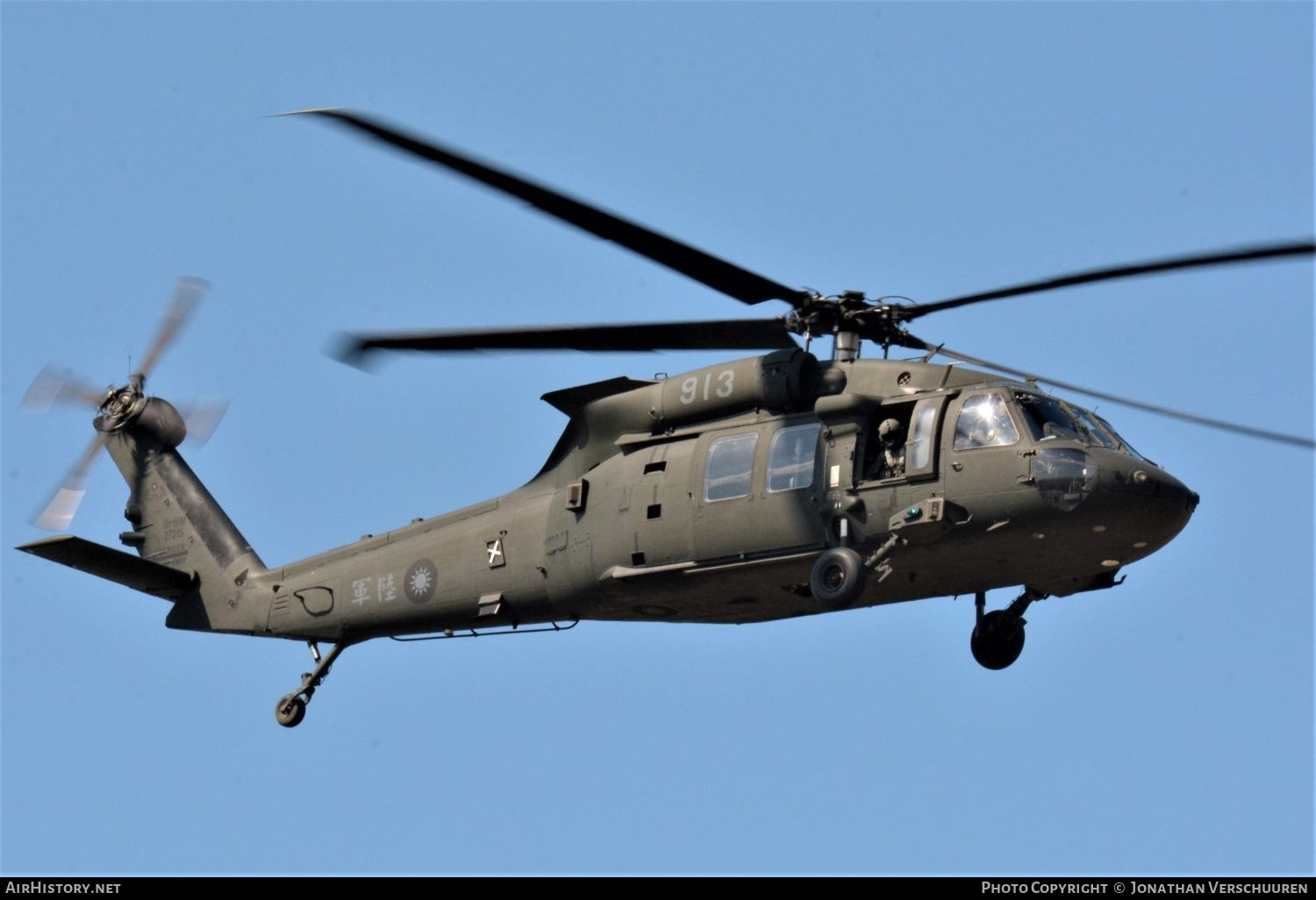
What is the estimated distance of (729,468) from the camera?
20531 mm

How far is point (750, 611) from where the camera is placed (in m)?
21.3

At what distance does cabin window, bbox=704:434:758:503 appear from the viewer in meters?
20.4

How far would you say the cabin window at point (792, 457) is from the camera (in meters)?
20.0

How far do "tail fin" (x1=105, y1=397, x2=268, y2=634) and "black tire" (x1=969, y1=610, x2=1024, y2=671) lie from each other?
31.3 feet

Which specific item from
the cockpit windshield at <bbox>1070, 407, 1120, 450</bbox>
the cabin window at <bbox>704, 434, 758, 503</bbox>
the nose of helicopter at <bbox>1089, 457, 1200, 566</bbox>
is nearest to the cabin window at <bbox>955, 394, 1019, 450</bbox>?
the cockpit windshield at <bbox>1070, 407, 1120, 450</bbox>

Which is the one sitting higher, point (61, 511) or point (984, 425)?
point (61, 511)

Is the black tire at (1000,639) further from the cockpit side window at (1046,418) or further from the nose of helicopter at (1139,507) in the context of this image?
the cockpit side window at (1046,418)

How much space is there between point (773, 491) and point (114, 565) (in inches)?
384

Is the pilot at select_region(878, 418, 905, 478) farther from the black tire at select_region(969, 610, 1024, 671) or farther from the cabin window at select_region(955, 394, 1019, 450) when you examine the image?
the black tire at select_region(969, 610, 1024, 671)

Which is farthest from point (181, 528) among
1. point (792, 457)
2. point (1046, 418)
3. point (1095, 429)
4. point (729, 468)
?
point (1095, 429)

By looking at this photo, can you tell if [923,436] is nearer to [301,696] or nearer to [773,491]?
[773,491]

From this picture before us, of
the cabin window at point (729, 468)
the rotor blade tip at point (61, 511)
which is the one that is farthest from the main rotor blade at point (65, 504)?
the cabin window at point (729, 468)

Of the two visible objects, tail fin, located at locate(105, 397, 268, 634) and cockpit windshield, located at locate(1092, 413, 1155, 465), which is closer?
cockpit windshield, located at locate(1092, 413, 1155, 465)
